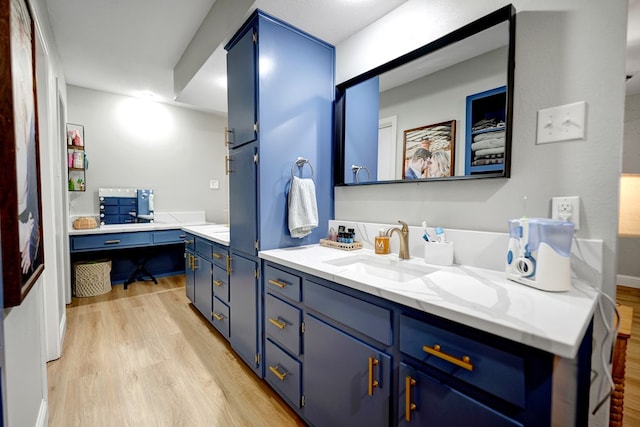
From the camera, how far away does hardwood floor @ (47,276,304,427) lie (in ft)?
4.78

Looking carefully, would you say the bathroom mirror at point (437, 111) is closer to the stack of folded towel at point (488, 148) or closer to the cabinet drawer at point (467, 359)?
the stack of folded towel at point (488, 148)

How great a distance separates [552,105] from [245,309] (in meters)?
1.87

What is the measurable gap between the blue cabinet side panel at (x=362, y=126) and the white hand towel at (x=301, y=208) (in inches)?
12.6

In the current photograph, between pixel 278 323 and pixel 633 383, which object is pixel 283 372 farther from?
pixel 633 383

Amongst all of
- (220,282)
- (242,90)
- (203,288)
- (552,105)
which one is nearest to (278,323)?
(220,282)

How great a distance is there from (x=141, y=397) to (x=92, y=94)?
362 cm

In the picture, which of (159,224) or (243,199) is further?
(159,224)

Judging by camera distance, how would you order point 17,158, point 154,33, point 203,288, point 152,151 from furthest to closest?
point 152,151
point 203,288
point 154,33
point 17,158

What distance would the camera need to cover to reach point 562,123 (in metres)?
1.00

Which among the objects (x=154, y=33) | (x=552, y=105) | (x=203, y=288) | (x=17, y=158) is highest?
(x=154, y=33)

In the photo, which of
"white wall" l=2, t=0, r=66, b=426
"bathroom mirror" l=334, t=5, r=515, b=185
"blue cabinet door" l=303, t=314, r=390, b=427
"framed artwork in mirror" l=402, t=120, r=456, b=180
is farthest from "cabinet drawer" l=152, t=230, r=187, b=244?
"framed artwork in mirror" l=402, t=120, r=456, b=180

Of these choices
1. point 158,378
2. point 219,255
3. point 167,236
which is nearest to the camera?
point 158,378

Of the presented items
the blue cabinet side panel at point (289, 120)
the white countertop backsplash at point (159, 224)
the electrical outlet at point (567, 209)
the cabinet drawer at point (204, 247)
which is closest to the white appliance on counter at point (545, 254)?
the electrical outlet at point (567, 209)

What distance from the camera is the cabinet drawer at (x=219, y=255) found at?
2039mm
